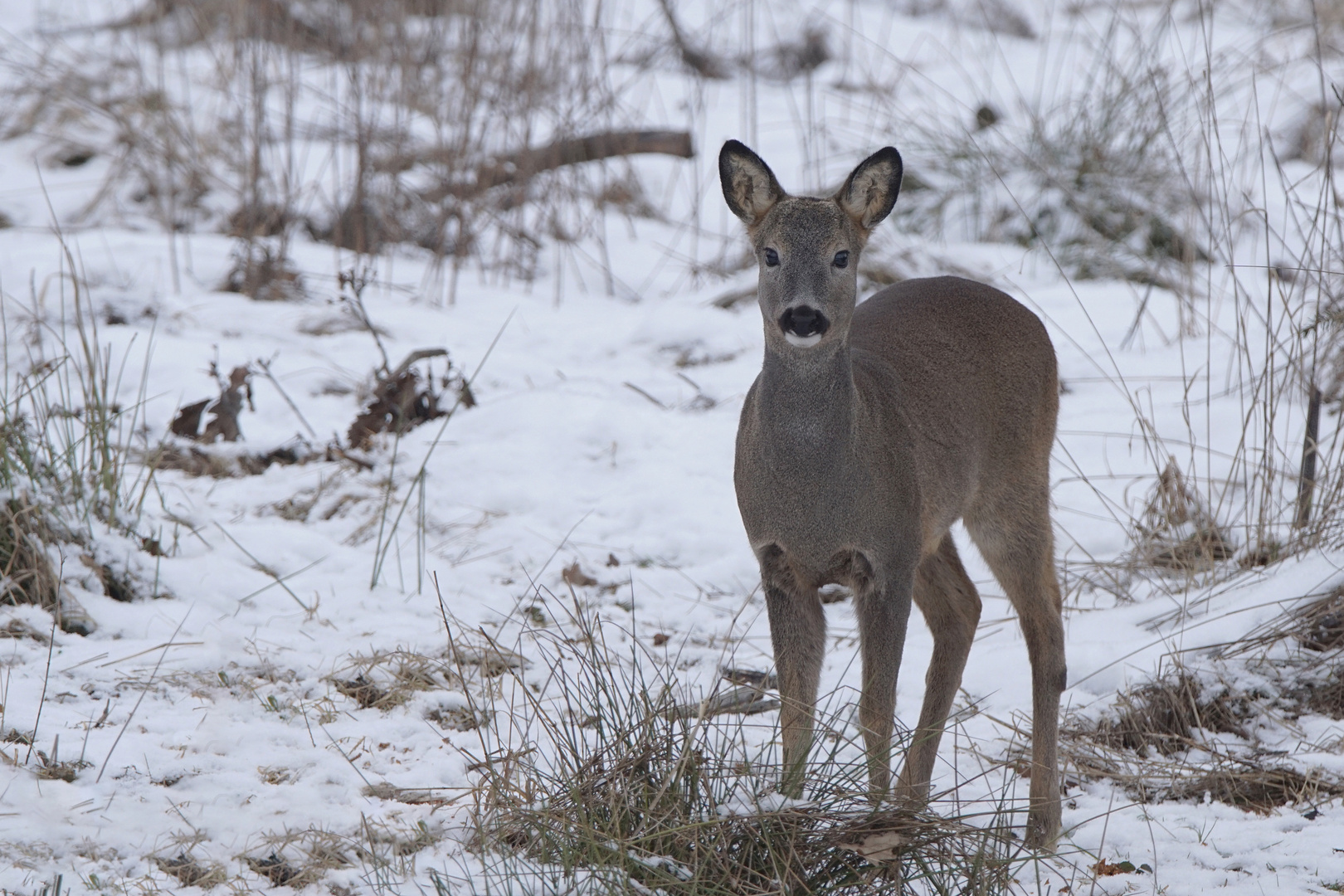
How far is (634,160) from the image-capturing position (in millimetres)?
9805

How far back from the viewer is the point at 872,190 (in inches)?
129

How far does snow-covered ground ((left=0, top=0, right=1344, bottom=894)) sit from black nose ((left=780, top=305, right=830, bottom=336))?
0.73 m

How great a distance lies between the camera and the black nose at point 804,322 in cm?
302

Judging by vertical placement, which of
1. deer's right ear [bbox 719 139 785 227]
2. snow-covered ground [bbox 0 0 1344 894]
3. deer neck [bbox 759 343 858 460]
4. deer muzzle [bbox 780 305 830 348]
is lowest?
snow-covered ground [bbox 0 0 1344 894]

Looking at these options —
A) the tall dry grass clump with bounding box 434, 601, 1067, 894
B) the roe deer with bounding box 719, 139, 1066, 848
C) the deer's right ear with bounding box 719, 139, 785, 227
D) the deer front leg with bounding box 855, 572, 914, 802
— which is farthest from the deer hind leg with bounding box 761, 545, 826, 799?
the deer's right ear with bounding box 719, 139, 785, 227

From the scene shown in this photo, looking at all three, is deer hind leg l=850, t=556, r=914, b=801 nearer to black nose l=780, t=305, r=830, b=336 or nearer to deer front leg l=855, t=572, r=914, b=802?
deer front leg l=855, t=572, r=914, b=802

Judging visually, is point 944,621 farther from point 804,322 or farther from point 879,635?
point 804,322

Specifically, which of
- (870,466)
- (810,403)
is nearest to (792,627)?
(870,466)

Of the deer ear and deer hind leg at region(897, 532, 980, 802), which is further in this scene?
deer hind leg at region(897, 532, 980, 802)

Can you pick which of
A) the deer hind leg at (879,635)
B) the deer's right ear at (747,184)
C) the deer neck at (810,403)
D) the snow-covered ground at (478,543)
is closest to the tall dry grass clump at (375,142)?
the snow-covered ground at (478,543)

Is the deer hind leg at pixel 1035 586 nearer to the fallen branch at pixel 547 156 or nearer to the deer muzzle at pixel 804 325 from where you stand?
the deer muzzle at pixel 804 325

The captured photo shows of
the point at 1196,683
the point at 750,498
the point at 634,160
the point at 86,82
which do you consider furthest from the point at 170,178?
the point at 1196,683

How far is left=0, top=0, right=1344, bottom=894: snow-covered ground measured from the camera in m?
3.04

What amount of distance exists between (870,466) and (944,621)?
2.69ft
